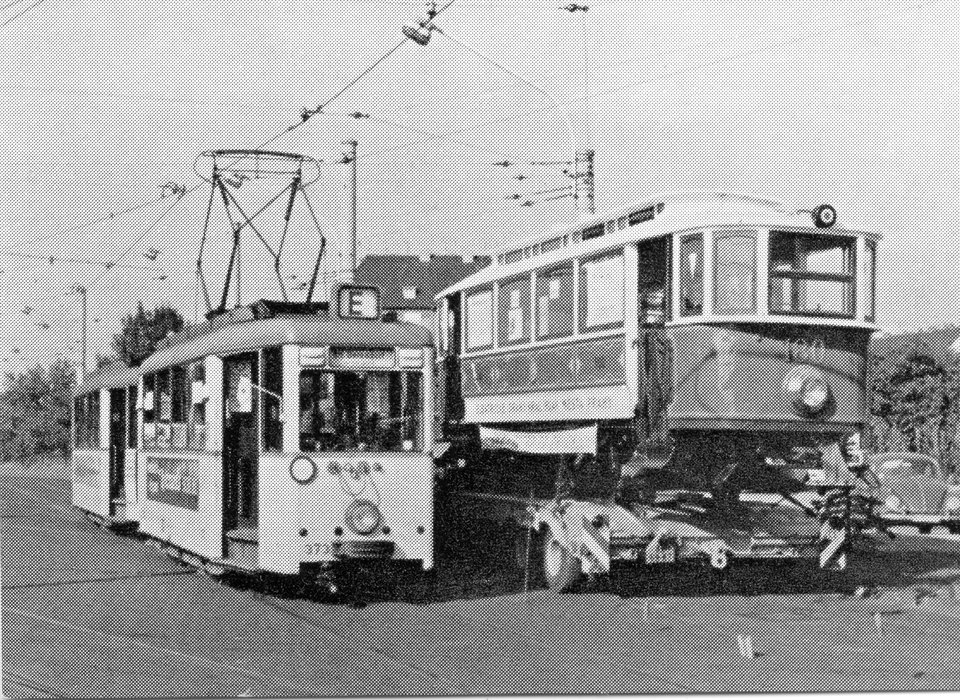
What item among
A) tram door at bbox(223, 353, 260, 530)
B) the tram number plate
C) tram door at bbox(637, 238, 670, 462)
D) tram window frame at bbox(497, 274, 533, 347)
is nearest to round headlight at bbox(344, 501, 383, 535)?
the tram number plate

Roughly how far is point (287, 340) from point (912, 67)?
6.91 meters

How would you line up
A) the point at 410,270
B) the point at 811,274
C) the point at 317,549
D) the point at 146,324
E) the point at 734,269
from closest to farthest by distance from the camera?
the point at 317,549, the point at 734,269, the point at 811,274, the point at 146,324, the point at 410,270

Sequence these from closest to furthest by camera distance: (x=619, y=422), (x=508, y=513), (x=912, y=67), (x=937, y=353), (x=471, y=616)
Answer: (x=471, y=616) → (x=912, y=67) → (x=619, y=422) → (x=508, y=513) → (x=937, y=353)

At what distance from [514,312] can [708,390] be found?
420 cm

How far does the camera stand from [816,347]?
1398 centimetres

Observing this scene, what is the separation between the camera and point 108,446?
878 inches

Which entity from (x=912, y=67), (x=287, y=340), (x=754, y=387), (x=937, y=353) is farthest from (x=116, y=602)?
(x=937, y=353)

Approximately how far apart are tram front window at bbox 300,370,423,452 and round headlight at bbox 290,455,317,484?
16 cm

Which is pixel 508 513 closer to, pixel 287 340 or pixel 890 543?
pixel 287 340

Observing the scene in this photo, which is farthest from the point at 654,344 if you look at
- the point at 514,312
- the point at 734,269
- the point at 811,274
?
the point at 514,312

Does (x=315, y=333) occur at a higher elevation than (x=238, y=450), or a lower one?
higher

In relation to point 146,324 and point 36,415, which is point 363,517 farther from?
point 36,415

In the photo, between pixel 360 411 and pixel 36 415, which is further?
pixel 36 415

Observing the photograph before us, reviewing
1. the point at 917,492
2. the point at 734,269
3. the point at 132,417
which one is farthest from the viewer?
the point at 917,492
